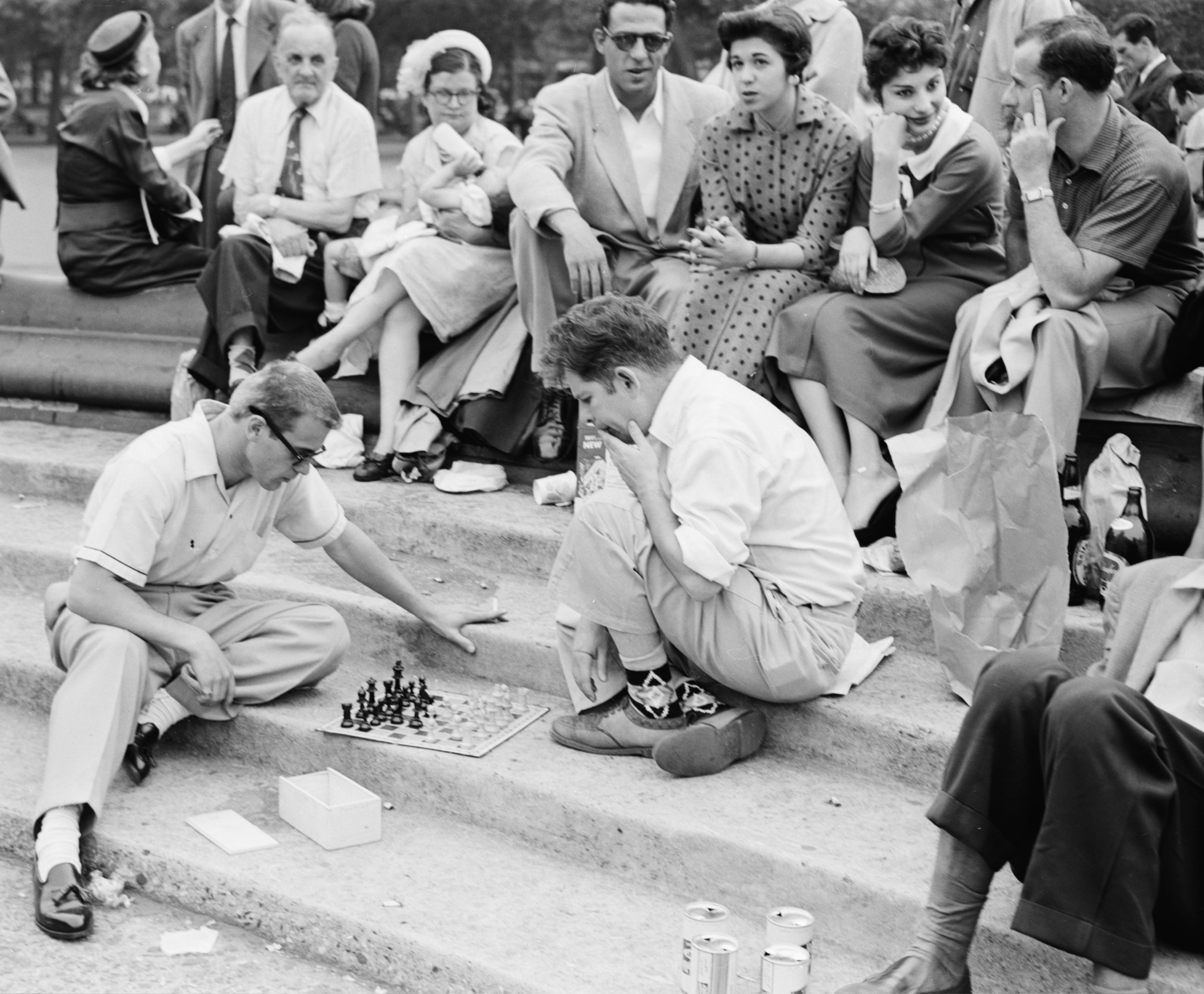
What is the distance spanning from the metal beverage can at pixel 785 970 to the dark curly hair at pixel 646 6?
3394 millimetres

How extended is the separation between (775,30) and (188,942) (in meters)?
3.19

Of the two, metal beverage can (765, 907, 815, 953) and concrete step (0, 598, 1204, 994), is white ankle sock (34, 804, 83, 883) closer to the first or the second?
concrete step (0, 598, 1204, 994)

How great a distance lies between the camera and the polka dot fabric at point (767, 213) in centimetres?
491

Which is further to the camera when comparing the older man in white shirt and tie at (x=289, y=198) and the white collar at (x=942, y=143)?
the older man in white shirt and tie at (x=289, y=198)

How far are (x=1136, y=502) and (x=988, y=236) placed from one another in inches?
45.9

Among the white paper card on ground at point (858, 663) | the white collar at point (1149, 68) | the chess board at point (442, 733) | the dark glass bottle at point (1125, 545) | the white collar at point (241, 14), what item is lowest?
the chess board at point (442, 733)

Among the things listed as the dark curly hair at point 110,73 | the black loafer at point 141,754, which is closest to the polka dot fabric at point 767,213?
the black loafer at point 141,754

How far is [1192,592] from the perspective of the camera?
3246 millimetres

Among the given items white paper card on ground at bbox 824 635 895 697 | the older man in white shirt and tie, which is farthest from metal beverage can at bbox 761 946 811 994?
the older man in white shirt and tie

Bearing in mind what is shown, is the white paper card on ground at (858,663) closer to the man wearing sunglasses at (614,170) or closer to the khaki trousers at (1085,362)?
the khaki trousers at (1085,362)

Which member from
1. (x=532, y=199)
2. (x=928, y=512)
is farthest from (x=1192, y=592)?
(x=532, y=199)

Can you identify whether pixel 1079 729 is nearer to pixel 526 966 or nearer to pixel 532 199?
pixel 526 966

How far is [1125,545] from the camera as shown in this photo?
13.8ft

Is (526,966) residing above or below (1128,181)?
below
